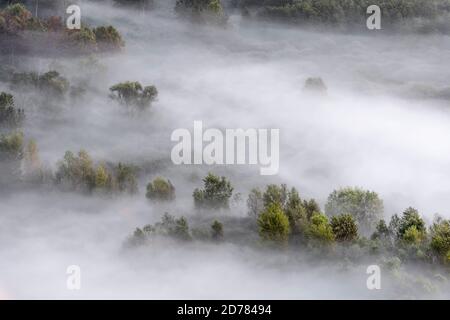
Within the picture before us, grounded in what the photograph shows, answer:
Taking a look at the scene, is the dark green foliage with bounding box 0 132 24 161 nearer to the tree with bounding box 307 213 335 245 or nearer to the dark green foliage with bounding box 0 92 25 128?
the dark green foliage with bounding box 0 92 25 128

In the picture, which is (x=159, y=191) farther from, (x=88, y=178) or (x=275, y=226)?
(x=275, y=226)

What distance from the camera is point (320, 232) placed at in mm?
65188

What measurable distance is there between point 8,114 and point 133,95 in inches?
1016

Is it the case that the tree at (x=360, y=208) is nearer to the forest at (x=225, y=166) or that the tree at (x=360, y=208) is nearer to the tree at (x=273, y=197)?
the forest at (x=225, y=166)

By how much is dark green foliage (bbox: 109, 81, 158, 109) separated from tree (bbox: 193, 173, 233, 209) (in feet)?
128

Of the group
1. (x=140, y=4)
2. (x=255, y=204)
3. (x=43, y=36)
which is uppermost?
(x=140, y=4)

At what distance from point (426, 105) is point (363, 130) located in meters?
29.2


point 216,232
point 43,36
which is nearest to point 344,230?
point 216,232

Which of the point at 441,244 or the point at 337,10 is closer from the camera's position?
the point at 441,244

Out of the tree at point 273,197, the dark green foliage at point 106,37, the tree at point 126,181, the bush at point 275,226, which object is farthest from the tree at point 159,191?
the dark green foliage at point 106,37

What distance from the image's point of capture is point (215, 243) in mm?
A: 72062

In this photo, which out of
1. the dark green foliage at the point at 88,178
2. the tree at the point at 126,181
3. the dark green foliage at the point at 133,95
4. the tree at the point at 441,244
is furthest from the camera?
the dark green foliage at the point at 133,95

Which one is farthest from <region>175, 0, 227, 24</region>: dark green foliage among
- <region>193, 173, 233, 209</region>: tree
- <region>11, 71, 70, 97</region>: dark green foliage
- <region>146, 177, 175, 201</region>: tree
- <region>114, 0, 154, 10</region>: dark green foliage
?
<region>193, 173, 233, 209</region>: tree

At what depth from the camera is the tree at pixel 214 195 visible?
79500 millimetres
